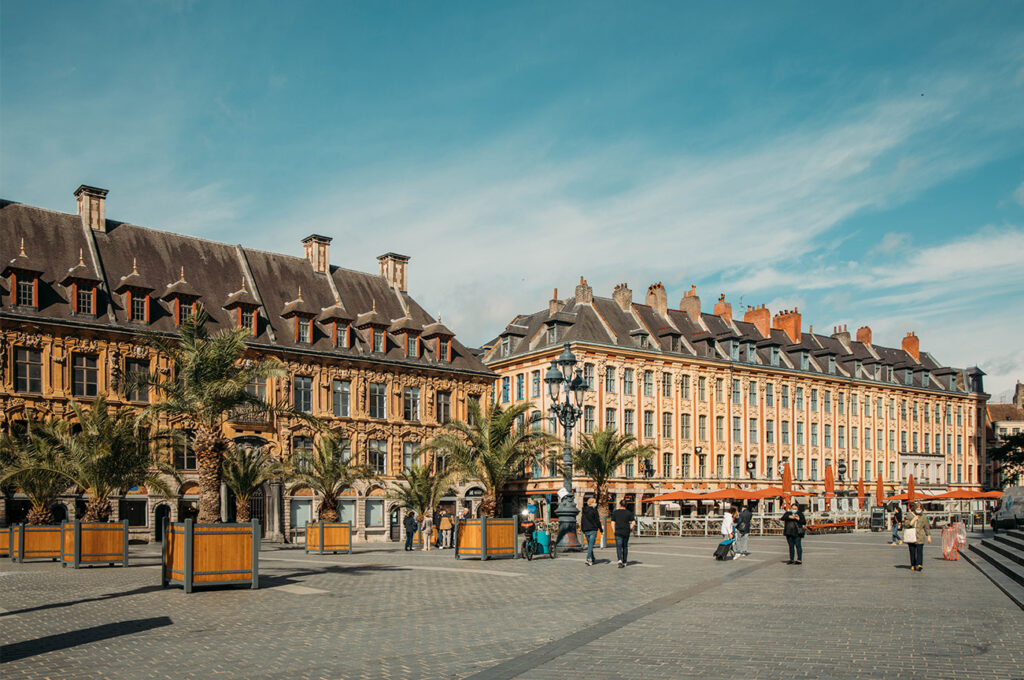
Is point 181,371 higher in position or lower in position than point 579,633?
higher

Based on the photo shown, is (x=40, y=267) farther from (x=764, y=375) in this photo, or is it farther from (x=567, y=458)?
(x=764, y=375)

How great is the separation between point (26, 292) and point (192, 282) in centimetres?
822

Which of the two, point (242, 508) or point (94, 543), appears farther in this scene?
point (242, 508)

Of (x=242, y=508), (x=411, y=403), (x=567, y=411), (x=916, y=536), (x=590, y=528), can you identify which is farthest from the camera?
(x=411, y=403)

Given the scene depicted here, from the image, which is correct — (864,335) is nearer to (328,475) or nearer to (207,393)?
(328,475)

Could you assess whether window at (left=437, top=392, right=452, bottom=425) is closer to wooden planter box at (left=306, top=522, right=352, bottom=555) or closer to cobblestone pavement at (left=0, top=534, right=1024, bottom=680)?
wooden planter box at (left=306, top=522, right=352, bottom=555)

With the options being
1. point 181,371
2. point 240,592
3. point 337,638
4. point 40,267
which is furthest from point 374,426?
point 337,638

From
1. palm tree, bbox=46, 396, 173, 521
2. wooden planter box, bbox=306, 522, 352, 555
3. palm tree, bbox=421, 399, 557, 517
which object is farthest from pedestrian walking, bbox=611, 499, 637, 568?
palm tree, bbox=46, 396, 173, 521

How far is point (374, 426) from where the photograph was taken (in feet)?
171

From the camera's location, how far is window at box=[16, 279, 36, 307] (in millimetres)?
41781

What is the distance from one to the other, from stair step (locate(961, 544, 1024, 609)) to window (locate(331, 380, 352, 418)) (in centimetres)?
3085

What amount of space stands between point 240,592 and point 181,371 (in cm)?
682

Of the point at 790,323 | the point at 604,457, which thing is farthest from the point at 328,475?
the point at 790,323

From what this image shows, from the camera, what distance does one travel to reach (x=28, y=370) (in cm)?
4162
